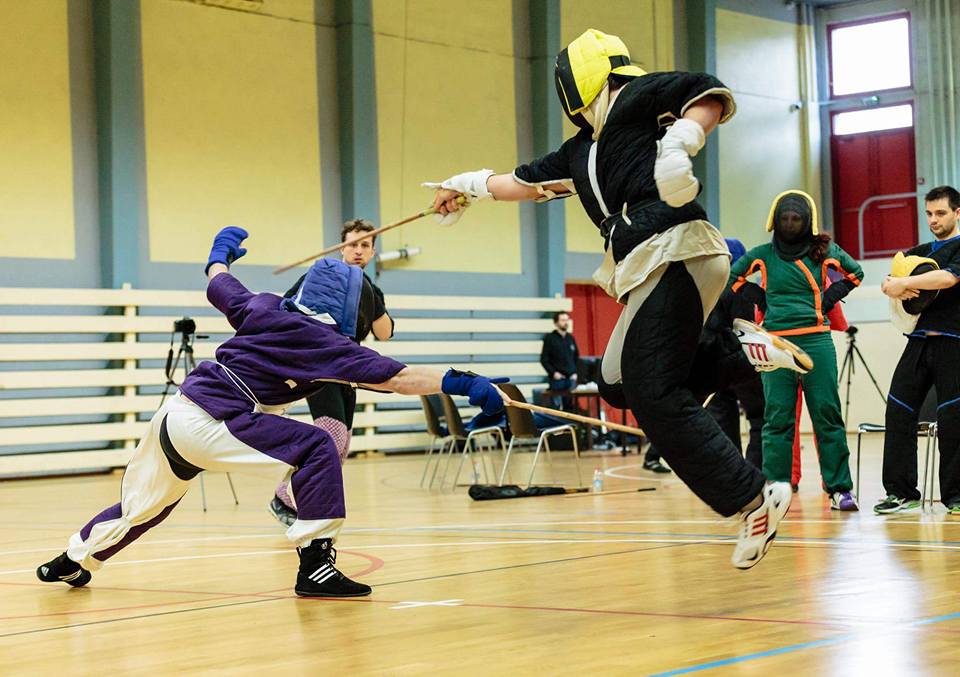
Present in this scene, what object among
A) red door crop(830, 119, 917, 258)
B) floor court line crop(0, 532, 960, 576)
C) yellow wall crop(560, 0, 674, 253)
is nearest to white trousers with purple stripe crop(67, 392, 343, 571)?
floor court line crop(0, 532, 960, 576)

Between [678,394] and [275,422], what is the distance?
146cm

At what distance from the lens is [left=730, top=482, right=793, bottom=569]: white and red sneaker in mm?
3938

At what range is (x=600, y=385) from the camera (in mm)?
4277

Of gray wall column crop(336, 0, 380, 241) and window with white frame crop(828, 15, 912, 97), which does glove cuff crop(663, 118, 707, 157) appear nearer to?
gray wall column crop(336, 0, 380, 241)

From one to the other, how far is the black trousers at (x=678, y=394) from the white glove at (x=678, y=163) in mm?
298

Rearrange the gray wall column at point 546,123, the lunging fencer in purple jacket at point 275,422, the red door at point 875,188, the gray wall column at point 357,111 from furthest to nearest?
the red door at point 875,188, the gray wall column at point 546,123, the gray wall column at point 357,111, the lunging fencer in purple jacket at point 275,422

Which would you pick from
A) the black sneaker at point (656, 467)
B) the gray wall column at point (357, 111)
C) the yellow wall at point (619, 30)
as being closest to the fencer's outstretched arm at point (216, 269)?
the black sneaker at point (656, 467)

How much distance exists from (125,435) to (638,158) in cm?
1107

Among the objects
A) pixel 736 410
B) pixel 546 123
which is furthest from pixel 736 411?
pixel 546 123

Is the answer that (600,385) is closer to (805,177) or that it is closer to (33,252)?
(33,252)

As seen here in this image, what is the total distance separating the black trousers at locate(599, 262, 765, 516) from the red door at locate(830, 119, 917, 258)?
57.8 ft

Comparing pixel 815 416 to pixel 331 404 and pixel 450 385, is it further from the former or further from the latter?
pixel 450 385

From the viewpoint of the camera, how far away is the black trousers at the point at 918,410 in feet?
22.1

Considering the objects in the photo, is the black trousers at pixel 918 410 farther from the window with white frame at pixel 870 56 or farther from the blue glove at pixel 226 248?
the window with white frame at pixel 870 56
